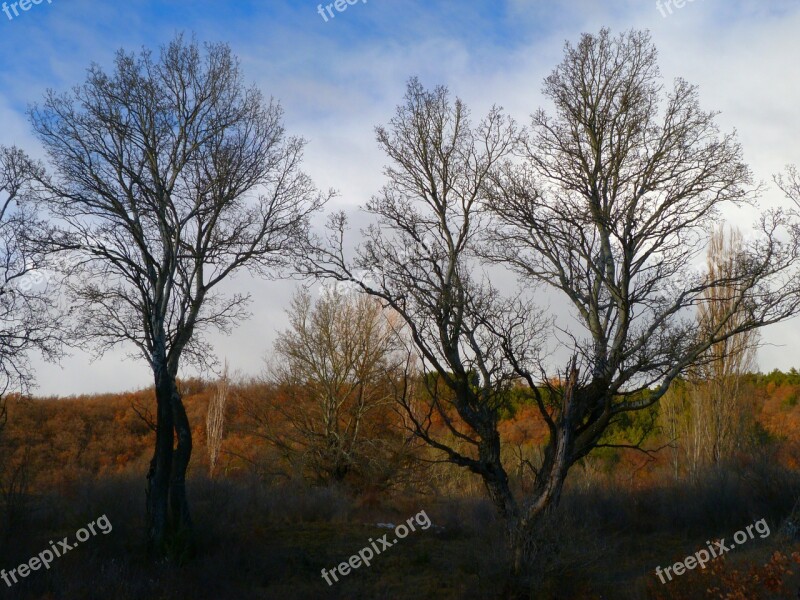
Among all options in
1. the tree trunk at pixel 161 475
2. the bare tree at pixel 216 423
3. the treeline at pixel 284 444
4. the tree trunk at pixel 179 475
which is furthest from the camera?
the bare tree at pixel 216 423

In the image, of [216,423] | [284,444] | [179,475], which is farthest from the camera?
[216,423]

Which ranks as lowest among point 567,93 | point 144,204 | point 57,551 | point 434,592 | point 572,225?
point 434,592

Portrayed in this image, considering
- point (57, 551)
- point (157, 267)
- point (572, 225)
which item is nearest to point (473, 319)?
point (572, 225)

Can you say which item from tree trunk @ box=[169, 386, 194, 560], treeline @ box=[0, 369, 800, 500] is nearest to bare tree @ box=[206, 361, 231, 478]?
treeline @ box=[0, 369, 800, 500]

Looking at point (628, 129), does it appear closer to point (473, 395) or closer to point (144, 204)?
point (473, 395)

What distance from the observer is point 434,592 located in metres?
10.7

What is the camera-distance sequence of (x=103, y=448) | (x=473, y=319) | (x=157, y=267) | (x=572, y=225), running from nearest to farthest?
(x=473, y=319) → (x=572, y=225) → (x=157, y=267) → (x=103, y=448)

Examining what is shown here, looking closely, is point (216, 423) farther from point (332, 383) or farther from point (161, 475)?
point (161, 475)

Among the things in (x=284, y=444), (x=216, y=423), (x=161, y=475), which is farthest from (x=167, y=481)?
(x=216, y=423)

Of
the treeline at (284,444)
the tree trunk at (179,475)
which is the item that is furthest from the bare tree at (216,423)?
the tree trunk at (179,475)

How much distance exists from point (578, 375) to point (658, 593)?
3044mm

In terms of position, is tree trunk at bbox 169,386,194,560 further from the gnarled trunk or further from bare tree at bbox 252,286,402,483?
bare tree at bbox 252,286,402,483

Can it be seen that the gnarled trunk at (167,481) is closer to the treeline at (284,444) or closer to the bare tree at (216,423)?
the treeline at (284,444)

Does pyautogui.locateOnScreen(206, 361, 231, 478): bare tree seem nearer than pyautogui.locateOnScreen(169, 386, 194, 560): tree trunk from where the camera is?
No
